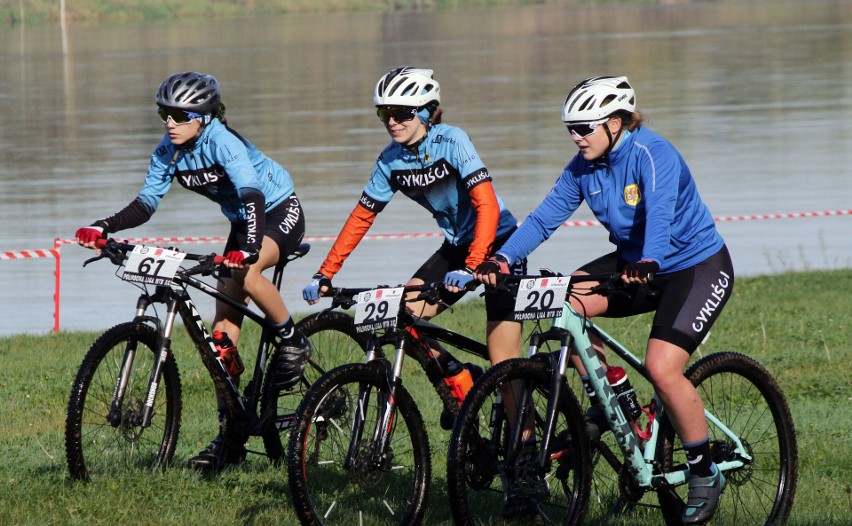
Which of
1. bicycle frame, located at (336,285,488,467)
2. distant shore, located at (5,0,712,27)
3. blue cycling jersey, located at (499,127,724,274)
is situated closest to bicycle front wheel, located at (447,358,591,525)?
bicycle frame, located at (336,285,488,467)

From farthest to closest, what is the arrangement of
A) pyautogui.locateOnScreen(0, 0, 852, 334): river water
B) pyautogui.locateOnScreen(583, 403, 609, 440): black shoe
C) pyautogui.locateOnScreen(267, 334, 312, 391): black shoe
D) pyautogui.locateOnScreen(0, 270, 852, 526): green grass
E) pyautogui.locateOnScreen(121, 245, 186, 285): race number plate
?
pyautogui.locateOnScreen(0, 0, 852, 334): river water → pyautogui.locateOnScreen(267, 334, 312, 391): black shoe → pyautogui.locateOnScreen(121, 245, 186, 285): race number plate → pyautogui.locateOnScreen(0, 270, 852, 526): green grass → pyautogui.locateOnScreen(583, 403, 609, 440): black shoe

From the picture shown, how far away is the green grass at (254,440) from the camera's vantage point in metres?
6.68

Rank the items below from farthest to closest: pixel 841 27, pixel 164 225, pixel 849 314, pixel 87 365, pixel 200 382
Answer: pixel 841 27, pixel 164 225, pixel 849 314, pixel 200 382, pixel 87 365

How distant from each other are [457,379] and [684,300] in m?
1.24

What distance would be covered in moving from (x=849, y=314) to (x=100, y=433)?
26.0ft

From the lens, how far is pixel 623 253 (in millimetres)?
6695

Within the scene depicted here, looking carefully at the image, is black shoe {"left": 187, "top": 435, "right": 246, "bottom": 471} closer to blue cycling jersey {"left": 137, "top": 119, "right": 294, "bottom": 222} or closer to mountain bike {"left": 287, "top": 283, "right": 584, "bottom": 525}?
blue cycling jersey {"left": 137, "top": 119, "right": 294, "bottom": 222}

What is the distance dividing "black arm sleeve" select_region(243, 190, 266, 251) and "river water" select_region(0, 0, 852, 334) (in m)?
7.50

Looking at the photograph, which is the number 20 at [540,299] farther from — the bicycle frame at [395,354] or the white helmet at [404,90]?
the white helmet at [404,90]

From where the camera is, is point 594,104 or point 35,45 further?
point 35,45

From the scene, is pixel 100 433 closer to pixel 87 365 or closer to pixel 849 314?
pixel 87 365

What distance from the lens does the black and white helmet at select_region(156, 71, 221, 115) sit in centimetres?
734

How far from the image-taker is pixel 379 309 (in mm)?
6324

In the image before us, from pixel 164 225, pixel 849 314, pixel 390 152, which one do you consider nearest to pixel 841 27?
pixel 164 225
